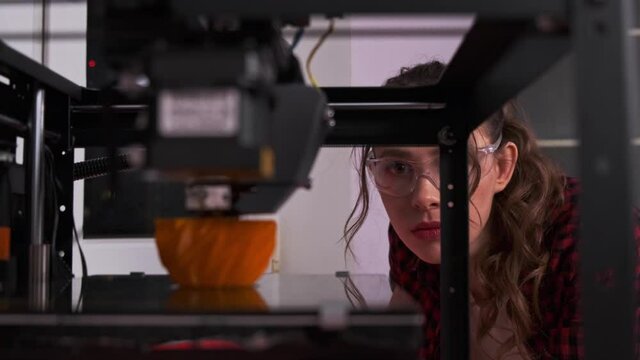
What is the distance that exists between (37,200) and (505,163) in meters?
1.11

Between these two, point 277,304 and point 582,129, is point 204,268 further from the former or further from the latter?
point 582,129

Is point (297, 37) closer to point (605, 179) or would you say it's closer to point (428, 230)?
point (605, 179)

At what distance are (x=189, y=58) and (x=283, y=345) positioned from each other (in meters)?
0.27

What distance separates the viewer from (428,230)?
139 cm

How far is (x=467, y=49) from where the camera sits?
2.43 ft

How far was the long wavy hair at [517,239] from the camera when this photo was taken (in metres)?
1.57

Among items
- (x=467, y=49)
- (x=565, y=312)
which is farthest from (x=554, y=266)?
(x=467, y=49)

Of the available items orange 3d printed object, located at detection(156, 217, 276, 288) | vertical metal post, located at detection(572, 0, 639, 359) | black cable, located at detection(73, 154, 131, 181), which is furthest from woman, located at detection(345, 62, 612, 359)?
vertical metal post, located at detection(572, 0, 639, 359)

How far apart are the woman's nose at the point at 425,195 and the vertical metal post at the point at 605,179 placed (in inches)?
32.5

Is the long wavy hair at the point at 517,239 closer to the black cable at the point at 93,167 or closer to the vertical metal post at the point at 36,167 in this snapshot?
the black cable at the point at 93,167

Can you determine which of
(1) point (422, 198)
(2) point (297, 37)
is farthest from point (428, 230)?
(2) point (297, 37)

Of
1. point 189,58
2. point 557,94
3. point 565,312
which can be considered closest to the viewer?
point 189,58

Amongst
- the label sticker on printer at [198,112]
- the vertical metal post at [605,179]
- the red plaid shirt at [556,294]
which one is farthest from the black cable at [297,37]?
the red plaid shirt at [556,294]

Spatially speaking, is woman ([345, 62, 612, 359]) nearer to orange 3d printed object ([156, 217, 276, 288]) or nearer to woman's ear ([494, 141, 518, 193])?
woman's ear ([494, 141, 518, 193])
